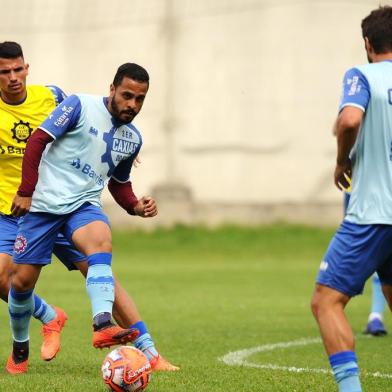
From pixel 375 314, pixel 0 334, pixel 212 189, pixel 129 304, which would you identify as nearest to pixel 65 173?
pixel 129 304

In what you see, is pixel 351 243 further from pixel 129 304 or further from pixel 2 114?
pixel 2 114

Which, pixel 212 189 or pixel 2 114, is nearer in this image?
pixel 2 114

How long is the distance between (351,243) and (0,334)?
5274 mm

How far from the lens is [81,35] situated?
79.2ft

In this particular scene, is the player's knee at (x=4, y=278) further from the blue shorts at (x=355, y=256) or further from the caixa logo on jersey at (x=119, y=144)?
the blue shorts at (x=355, y=256)

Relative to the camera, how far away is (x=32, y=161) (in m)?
7.20

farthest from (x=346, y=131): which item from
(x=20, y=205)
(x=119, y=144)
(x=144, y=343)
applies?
(x=144, y=343)

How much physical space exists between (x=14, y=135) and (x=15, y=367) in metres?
1.73

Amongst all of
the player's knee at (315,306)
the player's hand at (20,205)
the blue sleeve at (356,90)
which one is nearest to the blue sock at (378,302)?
the player's hand at (20,205)

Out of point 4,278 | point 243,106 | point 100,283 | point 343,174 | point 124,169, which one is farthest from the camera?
point 243,106

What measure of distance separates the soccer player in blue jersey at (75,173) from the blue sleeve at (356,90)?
6.04ft

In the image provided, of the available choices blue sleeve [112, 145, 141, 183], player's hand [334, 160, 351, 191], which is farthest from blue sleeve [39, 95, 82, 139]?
player's hand [334, 160, 351, 191]

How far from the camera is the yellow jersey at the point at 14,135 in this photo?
821 centimetres

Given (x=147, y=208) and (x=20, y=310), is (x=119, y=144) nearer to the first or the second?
(x=147, y=208)
